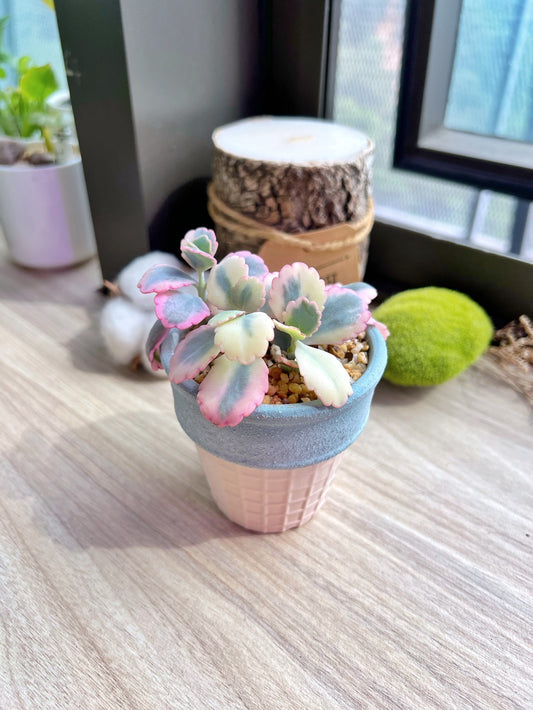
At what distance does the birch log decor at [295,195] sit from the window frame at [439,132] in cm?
12

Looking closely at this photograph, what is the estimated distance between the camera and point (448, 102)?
806mm

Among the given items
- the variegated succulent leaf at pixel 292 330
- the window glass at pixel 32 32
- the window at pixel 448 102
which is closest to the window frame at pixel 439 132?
the window at pixel 448 102

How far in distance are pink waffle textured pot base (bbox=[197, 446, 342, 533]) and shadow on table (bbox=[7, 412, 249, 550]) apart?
0.03 meters

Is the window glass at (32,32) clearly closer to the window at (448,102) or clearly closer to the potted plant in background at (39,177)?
the potted plant in background at (39,177)

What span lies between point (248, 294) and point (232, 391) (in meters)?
0.08

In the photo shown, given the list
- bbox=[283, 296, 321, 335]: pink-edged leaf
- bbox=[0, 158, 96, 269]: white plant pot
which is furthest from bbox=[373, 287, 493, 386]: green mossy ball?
bbox=[0, 158, 96, 269]: white plant pot

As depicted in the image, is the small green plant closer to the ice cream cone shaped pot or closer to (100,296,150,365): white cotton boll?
(100,296,150,365): white cotton boll

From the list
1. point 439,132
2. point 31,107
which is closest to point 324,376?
point 439,132

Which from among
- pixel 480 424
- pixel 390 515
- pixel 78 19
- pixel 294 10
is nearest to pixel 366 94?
pixel 294 10

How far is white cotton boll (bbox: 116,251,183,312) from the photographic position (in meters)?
0.73

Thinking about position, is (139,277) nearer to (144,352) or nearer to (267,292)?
(144,352)

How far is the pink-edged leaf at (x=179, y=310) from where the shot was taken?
42 centimetres

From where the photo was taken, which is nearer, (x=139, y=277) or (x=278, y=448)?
(x=278, y=448)

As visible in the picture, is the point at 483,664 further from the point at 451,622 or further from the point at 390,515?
the point at 390,515
